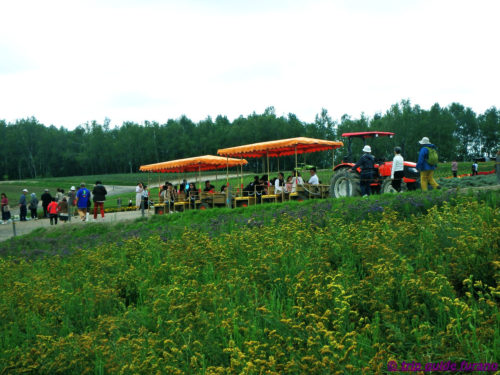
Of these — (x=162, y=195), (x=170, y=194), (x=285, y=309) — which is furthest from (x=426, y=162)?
(x=162, y=195)

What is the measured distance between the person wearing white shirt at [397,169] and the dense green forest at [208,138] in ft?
181

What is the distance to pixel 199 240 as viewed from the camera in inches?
350

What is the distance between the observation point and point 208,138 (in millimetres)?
99562

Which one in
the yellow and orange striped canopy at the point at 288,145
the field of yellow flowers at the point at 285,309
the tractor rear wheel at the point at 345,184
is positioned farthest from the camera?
the yellow and orange striped canopy at the point at 288,145

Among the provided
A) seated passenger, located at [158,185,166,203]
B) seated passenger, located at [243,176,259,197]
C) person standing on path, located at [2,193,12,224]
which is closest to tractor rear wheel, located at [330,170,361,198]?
seated passenger, located at [243,176,259,197]

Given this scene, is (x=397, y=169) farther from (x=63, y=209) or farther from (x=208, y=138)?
(x=208, y=138)

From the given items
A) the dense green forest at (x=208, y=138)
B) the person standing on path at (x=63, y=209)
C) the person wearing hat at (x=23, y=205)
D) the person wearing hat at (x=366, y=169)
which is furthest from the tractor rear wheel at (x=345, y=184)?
the dense green forest at (x=208, y=138)

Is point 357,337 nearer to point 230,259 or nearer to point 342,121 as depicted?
point 230,259

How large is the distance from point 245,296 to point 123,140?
348 feet

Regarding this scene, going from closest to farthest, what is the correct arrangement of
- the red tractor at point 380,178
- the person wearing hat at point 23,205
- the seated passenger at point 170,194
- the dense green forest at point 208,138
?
the red tractor at point 380,178
the seated passenger at point 170,194
the person wearing hat at point 23,205
the dense green forest at point 208,138

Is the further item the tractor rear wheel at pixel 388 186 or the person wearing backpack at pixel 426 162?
the tractor rear wheel at pixel 388 186

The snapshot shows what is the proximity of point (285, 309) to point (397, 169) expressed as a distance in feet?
31.4

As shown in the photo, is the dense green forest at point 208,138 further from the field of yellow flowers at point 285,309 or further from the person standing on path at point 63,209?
the field of yellow flowers at point 285,309

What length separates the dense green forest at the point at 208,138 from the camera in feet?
258
